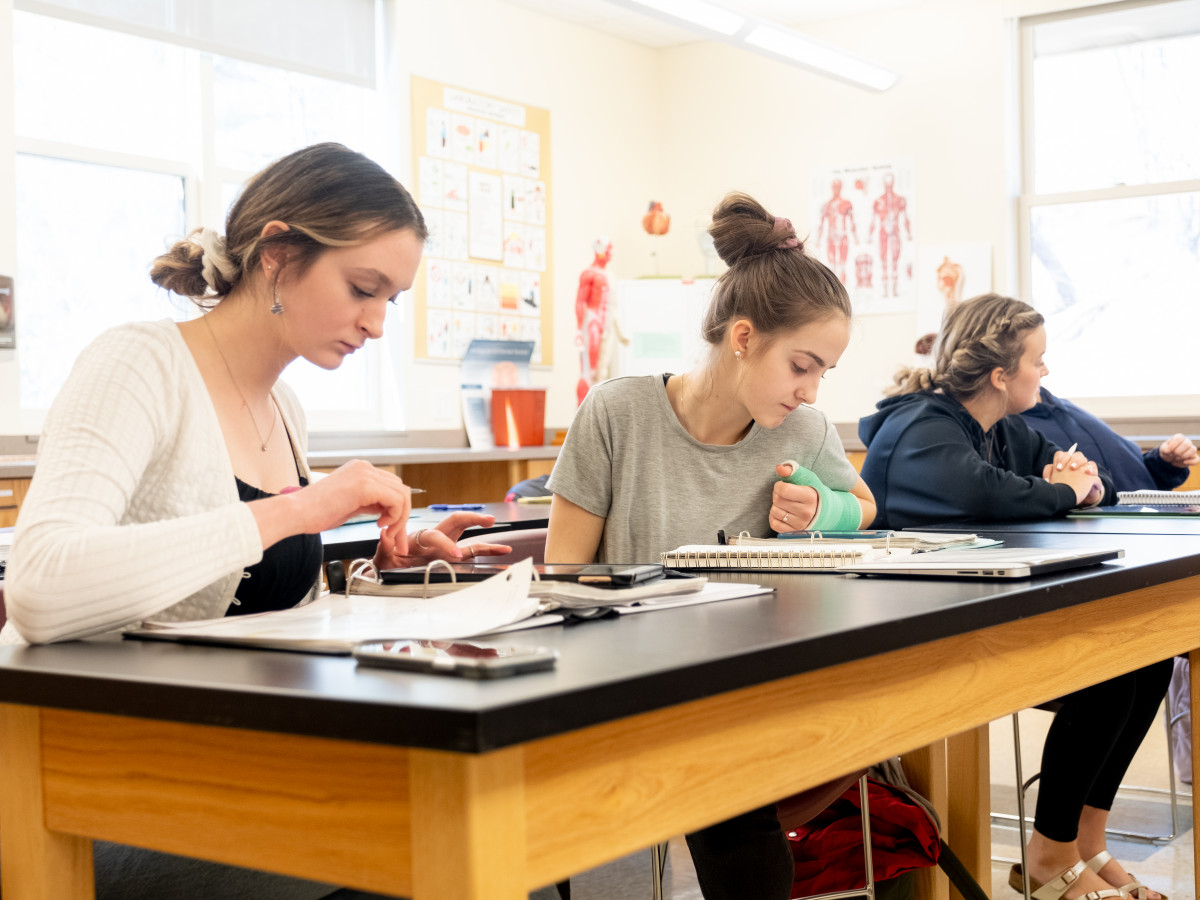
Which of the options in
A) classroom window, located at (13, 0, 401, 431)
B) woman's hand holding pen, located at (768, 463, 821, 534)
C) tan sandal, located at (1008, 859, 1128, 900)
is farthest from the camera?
classroom window, located at (13, 0, 401, 431)

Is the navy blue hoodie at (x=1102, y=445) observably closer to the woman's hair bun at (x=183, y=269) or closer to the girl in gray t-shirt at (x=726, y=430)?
the girl in gray t-shirt at (x=726, y=430)

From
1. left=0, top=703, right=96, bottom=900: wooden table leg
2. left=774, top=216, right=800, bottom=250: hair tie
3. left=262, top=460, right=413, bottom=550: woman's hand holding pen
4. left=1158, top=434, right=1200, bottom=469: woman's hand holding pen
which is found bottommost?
left=0, top=703, right=96, bottom=900: wooden table leg

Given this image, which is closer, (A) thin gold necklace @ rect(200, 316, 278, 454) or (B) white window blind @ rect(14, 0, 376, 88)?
(A) thin gold necklace @ rect(200, 316, 278, 454)

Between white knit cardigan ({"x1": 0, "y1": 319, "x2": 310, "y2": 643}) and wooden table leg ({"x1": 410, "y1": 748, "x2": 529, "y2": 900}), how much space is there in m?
0.39

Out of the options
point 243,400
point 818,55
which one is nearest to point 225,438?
point 243,400

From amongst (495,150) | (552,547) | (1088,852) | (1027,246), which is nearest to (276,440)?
(552,547)

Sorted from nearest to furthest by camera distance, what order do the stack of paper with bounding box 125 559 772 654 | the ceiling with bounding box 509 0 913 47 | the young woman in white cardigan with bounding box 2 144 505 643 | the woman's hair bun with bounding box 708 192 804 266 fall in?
the stack of paper with bounding box 125 559 772 654
the young woman in white cardigan with bounding box 2 144 505 643
the woman's hair bun with bounding box 708 192 804 266
the ceiling with bounding box 509 0 913 47

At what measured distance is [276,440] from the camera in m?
1.45

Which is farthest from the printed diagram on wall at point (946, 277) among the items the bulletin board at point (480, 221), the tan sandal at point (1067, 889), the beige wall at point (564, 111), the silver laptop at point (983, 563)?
the silver laptop at point (983, 563)

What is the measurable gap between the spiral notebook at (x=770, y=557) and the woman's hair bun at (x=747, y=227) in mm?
604

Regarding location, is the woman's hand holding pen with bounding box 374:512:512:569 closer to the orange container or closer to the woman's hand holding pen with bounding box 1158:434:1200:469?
the woman's hand holding pen with bounding box 1158:434:1200:469

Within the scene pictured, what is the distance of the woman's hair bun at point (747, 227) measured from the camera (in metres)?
1.83

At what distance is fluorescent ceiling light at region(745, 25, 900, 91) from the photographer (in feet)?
14.9

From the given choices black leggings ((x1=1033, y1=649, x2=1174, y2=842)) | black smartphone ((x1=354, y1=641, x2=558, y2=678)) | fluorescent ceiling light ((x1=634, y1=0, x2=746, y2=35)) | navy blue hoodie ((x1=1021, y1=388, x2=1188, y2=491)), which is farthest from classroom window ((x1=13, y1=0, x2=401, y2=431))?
black smartphone ((x1=354, y1=641, x2=558, y2=678))
